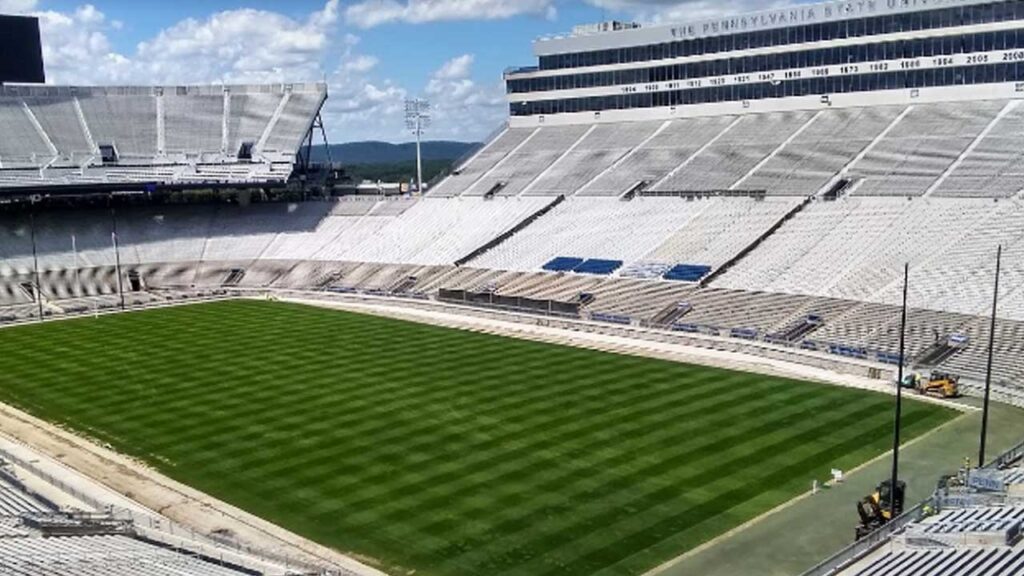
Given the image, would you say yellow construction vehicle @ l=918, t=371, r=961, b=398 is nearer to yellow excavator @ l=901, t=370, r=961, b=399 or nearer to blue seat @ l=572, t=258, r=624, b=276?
yellow excavator @ l=901, t=370, r=961, b=399

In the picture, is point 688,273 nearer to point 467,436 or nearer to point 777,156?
point 777,156

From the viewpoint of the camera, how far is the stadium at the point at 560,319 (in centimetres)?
2370

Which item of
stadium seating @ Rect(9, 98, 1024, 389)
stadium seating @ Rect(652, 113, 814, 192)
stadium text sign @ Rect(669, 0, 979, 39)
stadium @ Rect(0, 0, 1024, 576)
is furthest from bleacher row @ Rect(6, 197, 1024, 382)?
stadium text sign @ Rect(669, 0, 979, 39)

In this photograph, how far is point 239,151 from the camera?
274ft

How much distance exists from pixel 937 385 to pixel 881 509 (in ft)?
53.1

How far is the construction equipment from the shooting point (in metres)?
21.1

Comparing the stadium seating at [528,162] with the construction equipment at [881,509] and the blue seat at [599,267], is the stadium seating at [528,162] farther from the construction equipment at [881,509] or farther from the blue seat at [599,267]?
the construction equipment at [881,509]

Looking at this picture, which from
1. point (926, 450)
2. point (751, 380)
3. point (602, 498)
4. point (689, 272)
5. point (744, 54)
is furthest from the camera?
point (744, 54)

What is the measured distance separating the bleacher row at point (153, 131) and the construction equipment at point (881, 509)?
6603 cm

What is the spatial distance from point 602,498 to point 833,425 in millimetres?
10655

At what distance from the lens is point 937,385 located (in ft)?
117

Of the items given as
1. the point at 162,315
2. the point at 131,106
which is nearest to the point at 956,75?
the point at 162,315

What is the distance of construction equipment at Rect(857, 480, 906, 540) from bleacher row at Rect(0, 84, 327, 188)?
66.0 meters

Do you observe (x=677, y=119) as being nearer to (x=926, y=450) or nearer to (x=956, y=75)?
(x=956, y=75)
